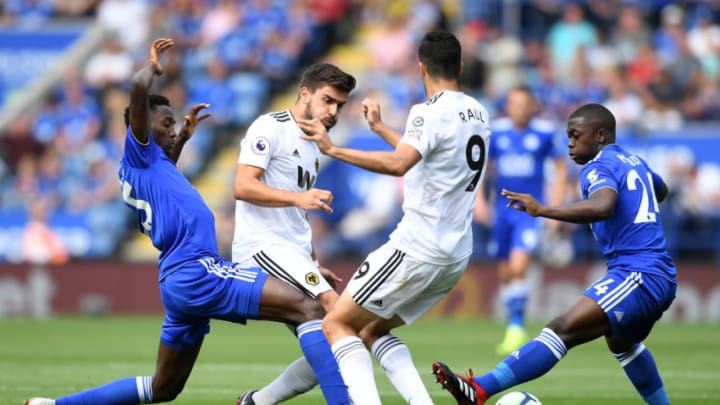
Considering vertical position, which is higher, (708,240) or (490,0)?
(490,0)

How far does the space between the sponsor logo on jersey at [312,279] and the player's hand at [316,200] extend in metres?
0.69

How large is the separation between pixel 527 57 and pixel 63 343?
10.3 m

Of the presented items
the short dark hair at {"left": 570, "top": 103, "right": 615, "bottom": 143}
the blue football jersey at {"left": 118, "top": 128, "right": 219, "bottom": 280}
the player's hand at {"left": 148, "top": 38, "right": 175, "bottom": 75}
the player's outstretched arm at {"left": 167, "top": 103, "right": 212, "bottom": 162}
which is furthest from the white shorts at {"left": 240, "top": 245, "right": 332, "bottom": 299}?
the short dark hair at {"left": 570, "top": 103, "right": 615, "bottom": 143}

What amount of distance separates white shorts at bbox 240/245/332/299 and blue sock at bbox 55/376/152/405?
988 mm

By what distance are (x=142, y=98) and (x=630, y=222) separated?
3159 millimetres

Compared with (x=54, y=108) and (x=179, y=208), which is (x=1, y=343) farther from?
(x=54, y=108)

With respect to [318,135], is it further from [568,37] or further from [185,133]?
[568,37]

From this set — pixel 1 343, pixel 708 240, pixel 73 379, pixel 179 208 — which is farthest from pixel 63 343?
pixel 708 240

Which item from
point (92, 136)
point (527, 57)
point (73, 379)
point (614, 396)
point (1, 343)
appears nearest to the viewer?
point (614, 396)

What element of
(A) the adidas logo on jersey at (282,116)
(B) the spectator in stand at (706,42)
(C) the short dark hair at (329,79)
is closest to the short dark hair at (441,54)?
(C) the short dark hair at (329,79)

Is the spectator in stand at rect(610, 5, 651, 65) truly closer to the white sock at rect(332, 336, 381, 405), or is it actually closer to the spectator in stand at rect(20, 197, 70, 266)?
the spectator in stand at rect(20, 197, 70, 266)

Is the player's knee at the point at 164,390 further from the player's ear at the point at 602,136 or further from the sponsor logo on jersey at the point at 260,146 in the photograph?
the player's ear at the point at 602,136

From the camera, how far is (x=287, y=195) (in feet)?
24.1

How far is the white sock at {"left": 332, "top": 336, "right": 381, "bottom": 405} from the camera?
7.18m
